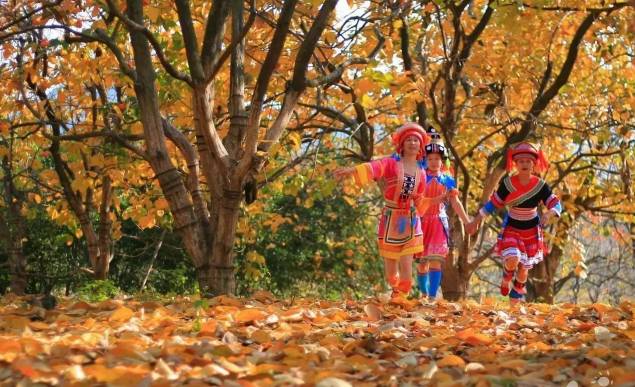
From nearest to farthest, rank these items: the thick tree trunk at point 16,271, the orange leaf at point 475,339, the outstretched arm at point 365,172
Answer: the orange leaf at point 475,339
the outstretched arm at point 365,172
the thick tree trunk at point 16,271

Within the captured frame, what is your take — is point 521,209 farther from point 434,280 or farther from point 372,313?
point 372,313

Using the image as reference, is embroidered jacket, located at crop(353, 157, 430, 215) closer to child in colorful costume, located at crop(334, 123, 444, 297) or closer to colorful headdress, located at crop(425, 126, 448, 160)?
child in colorful costume, located at crop(334, 123, 444, 297)

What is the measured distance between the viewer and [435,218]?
8.20 m

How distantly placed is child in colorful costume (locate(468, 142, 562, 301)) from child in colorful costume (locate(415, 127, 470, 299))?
1.02 feet

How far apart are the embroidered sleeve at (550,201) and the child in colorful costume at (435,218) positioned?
0.77 metres

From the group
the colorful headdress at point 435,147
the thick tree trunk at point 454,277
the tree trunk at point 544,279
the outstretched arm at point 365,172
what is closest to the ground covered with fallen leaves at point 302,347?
the outstretched arm at point 365,172

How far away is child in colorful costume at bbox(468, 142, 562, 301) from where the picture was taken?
7977 mm

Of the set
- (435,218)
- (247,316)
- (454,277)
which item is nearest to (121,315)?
(247,316)

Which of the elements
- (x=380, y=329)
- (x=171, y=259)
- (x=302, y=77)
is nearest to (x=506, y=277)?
(x=302, y=77)

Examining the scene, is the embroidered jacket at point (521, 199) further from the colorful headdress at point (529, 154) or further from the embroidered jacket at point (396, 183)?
the embroidered jacket at point (396, 183)

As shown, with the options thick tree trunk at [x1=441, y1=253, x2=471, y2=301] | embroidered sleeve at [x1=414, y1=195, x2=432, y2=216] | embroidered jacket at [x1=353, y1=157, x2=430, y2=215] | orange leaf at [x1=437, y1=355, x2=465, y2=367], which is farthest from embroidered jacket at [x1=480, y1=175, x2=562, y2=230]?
orange leaf at [x1=437, y1=355, x2=465, y2=367]

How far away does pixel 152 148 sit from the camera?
6.57 metres

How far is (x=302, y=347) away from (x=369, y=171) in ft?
10.8

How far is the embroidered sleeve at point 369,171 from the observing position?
22.5ft
